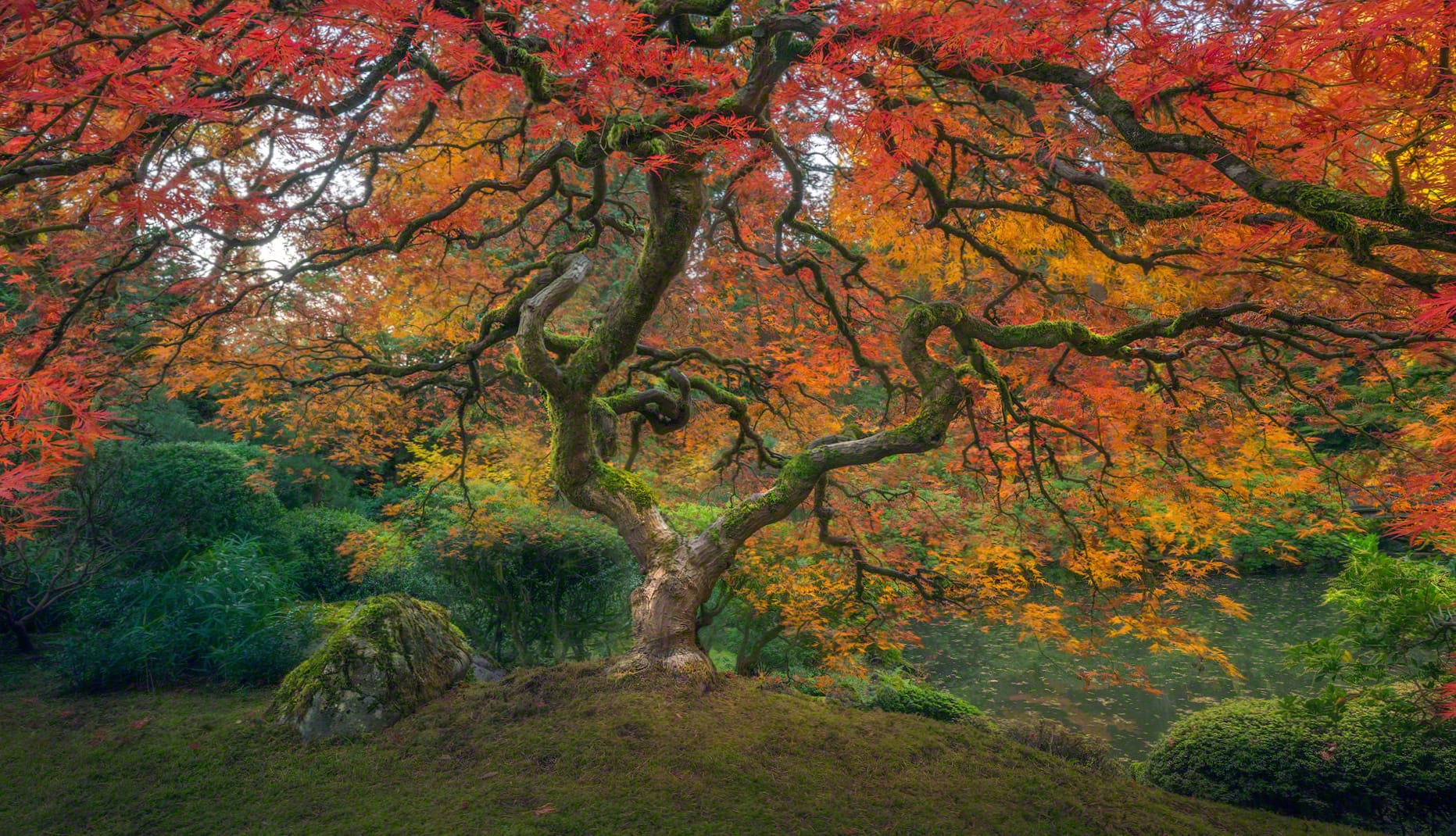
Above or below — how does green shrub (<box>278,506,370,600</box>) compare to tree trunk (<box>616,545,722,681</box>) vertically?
below

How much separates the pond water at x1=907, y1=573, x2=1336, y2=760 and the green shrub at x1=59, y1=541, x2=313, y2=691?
643 cm

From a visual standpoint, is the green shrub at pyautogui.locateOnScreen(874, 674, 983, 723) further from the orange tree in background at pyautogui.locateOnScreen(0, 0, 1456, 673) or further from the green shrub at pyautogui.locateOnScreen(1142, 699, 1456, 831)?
the green shrub at pyautogui.locateOnScreen(1142, 699, 1456, 831)

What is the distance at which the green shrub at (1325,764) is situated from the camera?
159 inches

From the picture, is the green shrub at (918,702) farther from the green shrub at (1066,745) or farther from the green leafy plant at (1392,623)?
the green leafy plant at (1392,623)

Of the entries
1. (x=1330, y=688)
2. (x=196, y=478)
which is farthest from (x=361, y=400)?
(x=1330, y=688)

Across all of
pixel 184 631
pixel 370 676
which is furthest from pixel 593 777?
pixel 184 631

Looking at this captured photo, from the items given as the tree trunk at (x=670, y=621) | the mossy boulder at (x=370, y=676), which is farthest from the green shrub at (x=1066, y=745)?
the mossy boulder at (x=370, y=676)

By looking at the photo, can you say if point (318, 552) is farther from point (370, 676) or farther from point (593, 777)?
point (593, 777)

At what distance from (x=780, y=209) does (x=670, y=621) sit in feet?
11.3

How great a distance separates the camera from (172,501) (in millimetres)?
6539

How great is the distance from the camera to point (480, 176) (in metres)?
5.20

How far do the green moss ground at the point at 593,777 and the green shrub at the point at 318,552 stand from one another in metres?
3.89

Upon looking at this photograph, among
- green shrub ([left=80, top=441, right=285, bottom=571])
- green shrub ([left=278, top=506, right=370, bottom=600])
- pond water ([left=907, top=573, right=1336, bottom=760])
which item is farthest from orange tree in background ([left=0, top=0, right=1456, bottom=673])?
pond water ([left=907, top=573, right=1336, bottom=760])

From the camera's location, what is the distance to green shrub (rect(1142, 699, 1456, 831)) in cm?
404
